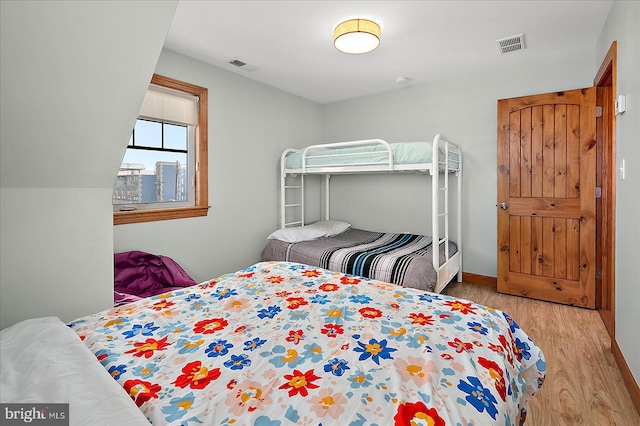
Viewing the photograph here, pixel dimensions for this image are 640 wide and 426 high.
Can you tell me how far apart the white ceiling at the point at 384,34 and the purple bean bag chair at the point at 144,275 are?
5.94 ft

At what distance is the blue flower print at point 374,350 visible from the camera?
1040mm

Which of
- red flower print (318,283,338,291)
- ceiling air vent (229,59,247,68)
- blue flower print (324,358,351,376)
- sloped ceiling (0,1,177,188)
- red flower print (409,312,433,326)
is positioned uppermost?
ceiling air vent (229,59,247,68)

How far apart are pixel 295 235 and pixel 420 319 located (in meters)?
2.48

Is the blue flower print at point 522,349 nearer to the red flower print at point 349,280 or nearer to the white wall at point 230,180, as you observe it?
the red flower print at point 349,280

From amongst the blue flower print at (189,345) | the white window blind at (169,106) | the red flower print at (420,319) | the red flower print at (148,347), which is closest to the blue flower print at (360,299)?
the red flower print at (420,319)

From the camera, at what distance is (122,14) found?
1.09 m

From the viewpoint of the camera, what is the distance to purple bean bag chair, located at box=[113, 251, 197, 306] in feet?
8.17

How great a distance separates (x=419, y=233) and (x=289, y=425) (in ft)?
11.8

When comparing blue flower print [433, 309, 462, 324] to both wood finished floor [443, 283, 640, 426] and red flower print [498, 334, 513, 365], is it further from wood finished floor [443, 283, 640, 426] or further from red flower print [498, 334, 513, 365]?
wood finished floor [443, 283, 640, 426]

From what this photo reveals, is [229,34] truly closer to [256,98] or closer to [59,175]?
[256,98]

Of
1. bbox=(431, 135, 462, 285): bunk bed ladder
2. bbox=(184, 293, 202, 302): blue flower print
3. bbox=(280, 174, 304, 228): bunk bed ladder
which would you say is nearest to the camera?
bbox=(184, 293, 202, 302): blue flower print

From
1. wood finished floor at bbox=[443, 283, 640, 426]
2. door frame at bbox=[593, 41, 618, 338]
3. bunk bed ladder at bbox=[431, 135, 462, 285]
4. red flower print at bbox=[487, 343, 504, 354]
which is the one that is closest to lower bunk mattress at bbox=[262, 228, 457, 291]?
bunk bed ladder at bbox=[431, 135, 462, 285]

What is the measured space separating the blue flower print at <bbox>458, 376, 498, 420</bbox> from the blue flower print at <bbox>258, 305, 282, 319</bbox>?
0.75m

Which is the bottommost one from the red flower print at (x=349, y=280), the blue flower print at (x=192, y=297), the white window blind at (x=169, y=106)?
the blue flower print at (x=192, y=297)
